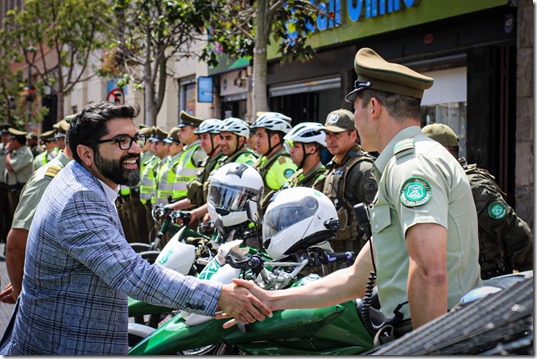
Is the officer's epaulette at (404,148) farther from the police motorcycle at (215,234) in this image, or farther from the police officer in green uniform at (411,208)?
the police motorcycle at (215,234)

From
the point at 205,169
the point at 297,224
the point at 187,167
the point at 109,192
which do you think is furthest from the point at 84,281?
the point at 187,167

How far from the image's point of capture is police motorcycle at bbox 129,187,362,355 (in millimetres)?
3346

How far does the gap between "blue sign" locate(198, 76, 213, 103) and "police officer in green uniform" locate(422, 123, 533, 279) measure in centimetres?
1770

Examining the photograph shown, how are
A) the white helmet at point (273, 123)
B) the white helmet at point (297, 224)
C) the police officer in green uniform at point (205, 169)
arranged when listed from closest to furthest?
the white helmet at point (297, 224) < the white helmet at point (273, 123) < the police officer in green uniform at point (205, 169)

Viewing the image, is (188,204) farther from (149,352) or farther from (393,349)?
(393,349)

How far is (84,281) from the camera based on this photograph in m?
3.14

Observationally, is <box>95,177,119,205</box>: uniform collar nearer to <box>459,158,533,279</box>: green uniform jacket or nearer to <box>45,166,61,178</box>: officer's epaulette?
<box>45,166,61,178</box>: officer's epaulette

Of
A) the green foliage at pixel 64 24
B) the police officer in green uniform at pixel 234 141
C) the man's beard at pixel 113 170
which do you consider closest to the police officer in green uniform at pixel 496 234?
the man's beard at pixel 113 170

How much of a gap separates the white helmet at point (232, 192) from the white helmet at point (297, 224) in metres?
1.58

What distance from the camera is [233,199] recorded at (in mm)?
5992

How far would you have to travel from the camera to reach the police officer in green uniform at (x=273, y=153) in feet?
25.9

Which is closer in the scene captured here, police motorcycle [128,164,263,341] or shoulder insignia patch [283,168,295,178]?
police motorcycle [128,164,263,341]

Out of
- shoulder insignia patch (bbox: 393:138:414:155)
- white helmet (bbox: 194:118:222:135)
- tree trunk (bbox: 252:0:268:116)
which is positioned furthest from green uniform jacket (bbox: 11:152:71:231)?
tree trunk (bbox: 252:0:268:116)

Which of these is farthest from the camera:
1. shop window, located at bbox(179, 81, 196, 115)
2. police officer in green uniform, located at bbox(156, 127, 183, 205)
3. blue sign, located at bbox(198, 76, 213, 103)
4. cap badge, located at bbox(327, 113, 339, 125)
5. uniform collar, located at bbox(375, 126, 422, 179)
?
shop window, located at bbox(179, 81, 196, 115)
